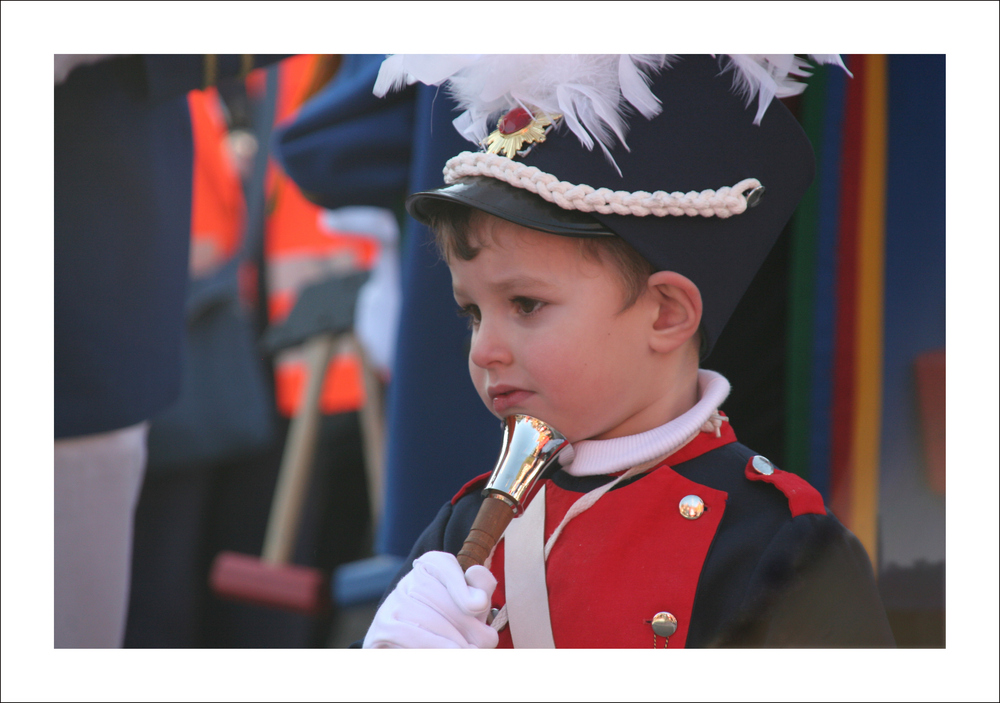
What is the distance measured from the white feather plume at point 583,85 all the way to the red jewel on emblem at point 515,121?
11 mm

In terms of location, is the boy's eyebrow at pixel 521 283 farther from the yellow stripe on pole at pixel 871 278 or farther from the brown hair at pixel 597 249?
the yellow stripe on pole at pixel 871 278

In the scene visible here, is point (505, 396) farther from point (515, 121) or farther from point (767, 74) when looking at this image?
point (767, 74)

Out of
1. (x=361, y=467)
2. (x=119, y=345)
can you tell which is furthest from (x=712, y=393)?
(x=361, y=467)

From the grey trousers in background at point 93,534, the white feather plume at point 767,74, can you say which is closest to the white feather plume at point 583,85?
Answer: the white feather plume at point 767,74

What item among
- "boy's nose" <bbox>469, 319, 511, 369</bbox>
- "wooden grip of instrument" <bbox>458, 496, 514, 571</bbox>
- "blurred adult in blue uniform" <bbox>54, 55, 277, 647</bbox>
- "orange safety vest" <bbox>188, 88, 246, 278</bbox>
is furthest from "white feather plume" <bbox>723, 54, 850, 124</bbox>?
"orange safety vest" <bbox>188, 88, 246, 278</bbox>

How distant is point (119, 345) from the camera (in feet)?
4.46

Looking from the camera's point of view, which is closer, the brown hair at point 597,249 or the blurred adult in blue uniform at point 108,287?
the brown hair at point 597,249

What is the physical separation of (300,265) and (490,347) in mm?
1258

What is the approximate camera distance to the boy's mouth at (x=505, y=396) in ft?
3.34

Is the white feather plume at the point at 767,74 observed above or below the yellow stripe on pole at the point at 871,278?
above

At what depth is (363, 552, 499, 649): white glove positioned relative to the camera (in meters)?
0.93

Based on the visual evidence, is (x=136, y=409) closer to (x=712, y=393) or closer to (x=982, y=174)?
(x=712, y=393)

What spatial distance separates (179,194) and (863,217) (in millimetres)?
993

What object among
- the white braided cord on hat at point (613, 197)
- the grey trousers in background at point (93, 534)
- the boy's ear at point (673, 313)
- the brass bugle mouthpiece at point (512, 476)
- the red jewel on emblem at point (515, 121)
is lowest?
the grey trousers in background at point (93, 534)
